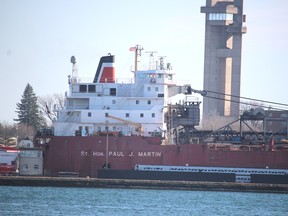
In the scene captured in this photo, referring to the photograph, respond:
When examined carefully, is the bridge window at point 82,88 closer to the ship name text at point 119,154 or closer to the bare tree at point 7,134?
the ship name text at point 119,154

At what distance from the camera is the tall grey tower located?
106500 millimetres

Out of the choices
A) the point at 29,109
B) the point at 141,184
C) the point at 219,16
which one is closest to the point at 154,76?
the point at 141,184

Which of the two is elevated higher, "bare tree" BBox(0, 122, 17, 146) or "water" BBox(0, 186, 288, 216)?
"bare tree" BBox(0, 122, 17, 146)

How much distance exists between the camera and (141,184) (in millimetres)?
53969

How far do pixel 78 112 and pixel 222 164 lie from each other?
30.0 ft

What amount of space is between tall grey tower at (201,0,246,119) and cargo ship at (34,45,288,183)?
151 ft

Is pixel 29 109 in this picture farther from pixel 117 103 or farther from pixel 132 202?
pixel 132 202

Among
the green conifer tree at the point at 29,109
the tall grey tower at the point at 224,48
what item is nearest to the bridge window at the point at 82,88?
the green conifer tree at the point at 29,109

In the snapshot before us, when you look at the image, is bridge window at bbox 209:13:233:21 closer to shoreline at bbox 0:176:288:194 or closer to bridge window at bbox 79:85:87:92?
bridge window at bbox 79:85:87:92

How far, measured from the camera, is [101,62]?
60.0 metres

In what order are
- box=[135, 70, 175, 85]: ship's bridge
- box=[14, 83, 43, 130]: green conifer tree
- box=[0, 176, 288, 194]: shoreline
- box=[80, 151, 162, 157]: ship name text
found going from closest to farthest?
box=[0, 176, 288, 194]: shoreline < box=[80, 151, 162, 157]: ship name text < box=[135, 70, 175, 85]: ship's bridge < box=[14, 83, 43, 130]: green conifer tree

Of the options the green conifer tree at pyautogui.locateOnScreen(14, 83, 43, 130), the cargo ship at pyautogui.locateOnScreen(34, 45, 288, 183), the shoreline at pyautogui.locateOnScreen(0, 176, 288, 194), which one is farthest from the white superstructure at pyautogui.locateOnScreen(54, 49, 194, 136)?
the green conifer tree at pyautogui.locateOnScreen(14, 83, 43, 130)

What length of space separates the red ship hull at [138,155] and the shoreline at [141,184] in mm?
3084

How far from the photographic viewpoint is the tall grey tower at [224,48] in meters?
106
